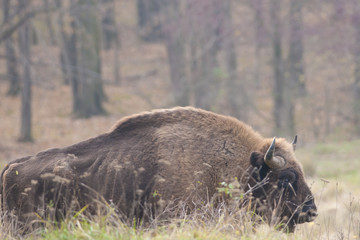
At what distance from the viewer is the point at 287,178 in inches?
264

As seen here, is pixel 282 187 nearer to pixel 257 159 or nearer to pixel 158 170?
pixel 257 159

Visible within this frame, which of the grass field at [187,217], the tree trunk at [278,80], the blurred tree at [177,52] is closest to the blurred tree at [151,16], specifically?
the blurred tree at [177,52]

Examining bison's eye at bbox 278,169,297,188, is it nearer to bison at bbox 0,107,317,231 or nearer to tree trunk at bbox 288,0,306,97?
bison at bbox 0,107,317,231

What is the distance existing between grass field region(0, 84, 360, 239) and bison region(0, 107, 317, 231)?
314 millimetres

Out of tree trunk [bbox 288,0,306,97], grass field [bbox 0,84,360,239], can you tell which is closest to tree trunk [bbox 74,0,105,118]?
grass field [bbox 0,84,360,239]

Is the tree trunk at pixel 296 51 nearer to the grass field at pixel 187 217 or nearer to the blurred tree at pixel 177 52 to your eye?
the grass field at pixel 187 217

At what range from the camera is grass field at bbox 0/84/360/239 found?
5035 millimetres

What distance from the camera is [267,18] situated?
22328mm

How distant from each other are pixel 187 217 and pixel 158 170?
28.3 inches

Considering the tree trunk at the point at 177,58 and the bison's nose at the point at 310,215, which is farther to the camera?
the tree trunk at the point at 177,58

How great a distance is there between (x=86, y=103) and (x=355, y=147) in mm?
14228

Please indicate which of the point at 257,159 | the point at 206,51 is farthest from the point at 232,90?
the point at 257,159

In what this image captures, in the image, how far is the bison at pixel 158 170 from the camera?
244 inches

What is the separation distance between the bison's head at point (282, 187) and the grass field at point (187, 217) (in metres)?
0.19
